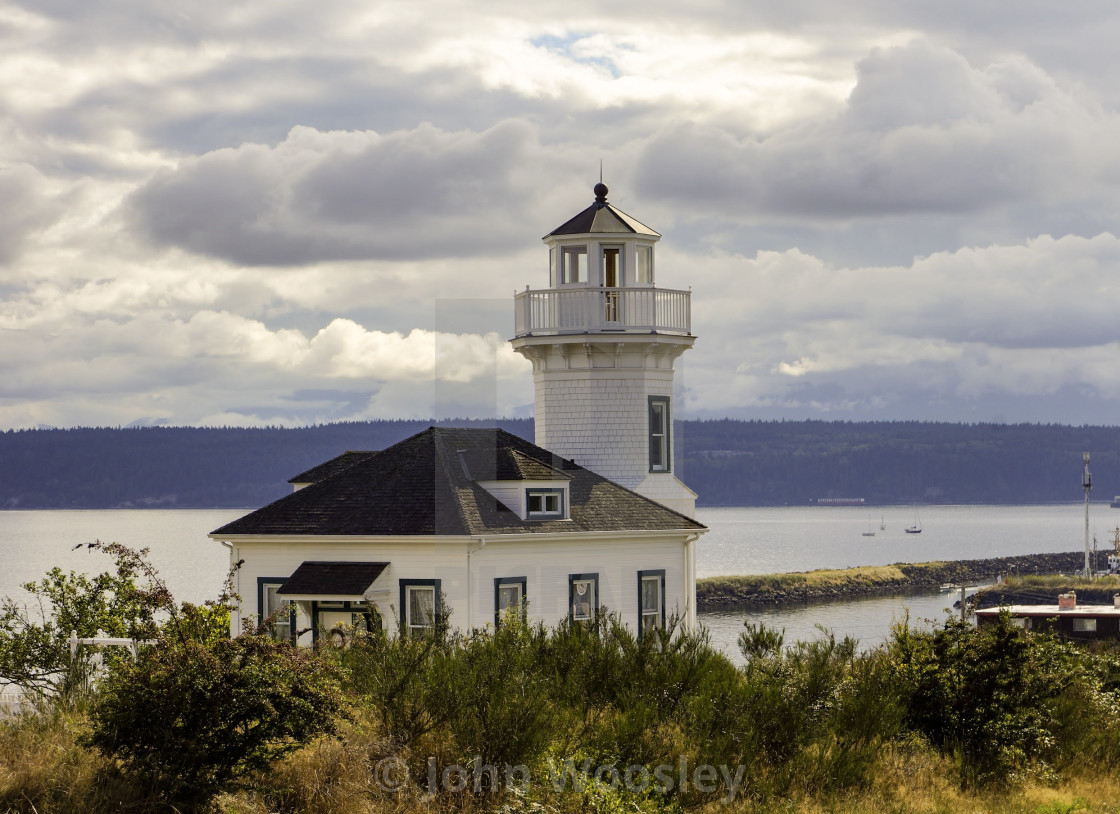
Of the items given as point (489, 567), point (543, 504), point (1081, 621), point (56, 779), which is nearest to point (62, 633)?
point (489, 567)

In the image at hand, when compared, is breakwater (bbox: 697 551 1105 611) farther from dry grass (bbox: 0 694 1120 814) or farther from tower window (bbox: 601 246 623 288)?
dry grass (bbox: 0 694 1120 814)

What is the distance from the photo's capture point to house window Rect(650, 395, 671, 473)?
31078 millimetres

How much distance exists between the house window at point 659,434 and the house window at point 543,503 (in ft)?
16.6

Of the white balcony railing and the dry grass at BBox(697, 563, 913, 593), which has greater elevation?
the white balcony railing

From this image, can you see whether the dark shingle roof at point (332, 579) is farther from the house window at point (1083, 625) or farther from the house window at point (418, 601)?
the house window at point (1083, 625)

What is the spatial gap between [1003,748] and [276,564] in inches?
548

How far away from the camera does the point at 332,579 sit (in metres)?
24.3

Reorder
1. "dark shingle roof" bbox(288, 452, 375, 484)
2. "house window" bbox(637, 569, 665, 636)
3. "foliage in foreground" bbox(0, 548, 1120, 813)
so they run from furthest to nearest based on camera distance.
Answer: "dark shingle roof" bbox(288, 452, 375, 484) < "house window" bbox(637, 569, 665, 636) < "foliage in foreground" bbox(0, 548, 1120, 813)

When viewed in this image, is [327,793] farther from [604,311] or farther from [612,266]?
[612,266]

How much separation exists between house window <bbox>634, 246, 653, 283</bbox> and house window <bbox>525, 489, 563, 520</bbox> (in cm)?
682

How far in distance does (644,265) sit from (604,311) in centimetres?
161

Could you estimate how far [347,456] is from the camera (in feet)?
104

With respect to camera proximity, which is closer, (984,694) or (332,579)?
(984,694)

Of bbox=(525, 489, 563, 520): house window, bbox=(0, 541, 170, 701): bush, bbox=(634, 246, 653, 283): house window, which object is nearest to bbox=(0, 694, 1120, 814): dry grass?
bbox=(0, 541, 170, 701): bush
